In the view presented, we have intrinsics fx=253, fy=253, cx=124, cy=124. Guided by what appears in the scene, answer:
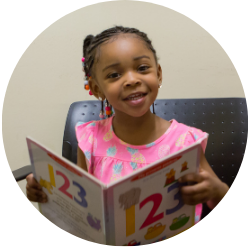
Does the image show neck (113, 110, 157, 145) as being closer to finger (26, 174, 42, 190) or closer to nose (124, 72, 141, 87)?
nose (124, 72, 141, 87)

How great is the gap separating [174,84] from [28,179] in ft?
1.77

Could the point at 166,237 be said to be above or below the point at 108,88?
below

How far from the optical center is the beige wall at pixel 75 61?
79 centimetres

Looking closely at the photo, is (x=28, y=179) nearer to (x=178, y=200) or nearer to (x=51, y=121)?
(x=51, y=121)

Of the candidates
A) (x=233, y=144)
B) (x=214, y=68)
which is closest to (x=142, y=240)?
(x=233, y=144)

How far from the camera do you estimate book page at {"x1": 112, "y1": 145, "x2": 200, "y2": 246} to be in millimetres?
494

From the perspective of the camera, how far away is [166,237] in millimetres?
654

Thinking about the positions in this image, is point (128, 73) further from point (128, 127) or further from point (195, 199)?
point (195, 199)

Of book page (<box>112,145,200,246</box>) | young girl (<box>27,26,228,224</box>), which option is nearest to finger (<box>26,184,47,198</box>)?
young girl (<box>27,26,228,224</box>)

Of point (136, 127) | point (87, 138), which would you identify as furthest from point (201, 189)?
point (87, 138)

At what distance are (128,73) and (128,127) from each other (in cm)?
19

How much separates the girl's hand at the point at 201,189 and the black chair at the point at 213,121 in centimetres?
19

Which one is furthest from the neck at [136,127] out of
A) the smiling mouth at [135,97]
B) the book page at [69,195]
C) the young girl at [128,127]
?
the book page at [69,195]

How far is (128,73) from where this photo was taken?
0.60 metres
